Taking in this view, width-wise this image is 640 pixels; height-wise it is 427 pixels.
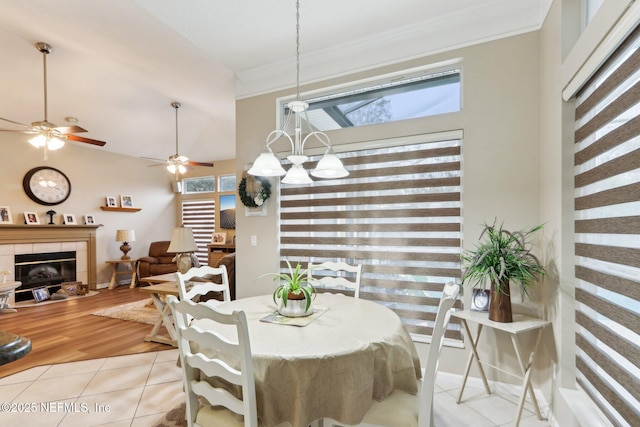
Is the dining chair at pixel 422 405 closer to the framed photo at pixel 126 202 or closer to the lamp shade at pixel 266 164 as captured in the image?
the lamp shade at pixel 266 164

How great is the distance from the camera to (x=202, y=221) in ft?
26.0

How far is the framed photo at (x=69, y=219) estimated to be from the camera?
6.02 metres

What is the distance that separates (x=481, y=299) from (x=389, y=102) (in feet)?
5.97

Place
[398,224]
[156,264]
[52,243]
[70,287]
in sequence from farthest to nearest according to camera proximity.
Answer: [156,264]
[52,243]
[70,287]
[398,224]

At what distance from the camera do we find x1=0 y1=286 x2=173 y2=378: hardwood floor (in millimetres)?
3144

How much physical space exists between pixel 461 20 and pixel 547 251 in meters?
1.86

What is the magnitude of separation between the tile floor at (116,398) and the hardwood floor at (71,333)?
0.28 m

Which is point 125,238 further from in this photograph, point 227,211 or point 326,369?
point 326,369

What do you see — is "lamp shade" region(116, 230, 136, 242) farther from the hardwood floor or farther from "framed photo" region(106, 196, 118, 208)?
the hardwood floor

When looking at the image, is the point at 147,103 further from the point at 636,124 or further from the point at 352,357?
the point at 636,124

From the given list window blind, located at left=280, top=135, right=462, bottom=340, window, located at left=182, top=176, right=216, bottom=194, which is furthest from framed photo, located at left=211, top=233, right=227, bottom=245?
window blind, located at left=280, top=135, right=462, bottom=340

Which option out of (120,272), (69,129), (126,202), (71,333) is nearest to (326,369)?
(71,333)

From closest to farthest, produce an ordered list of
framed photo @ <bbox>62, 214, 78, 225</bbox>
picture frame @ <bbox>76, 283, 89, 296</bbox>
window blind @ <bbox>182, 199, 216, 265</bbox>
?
picture frame @ <bbox>76, 283, 89, 296</bbox>, framed photo @ <bbox>62, 214, 78, 225</bbox>, window blind @ <bbox>182, 199, 216, 265</bbox>

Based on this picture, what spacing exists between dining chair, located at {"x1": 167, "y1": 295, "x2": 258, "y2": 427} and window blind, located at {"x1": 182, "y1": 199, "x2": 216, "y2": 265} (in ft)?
21.9
